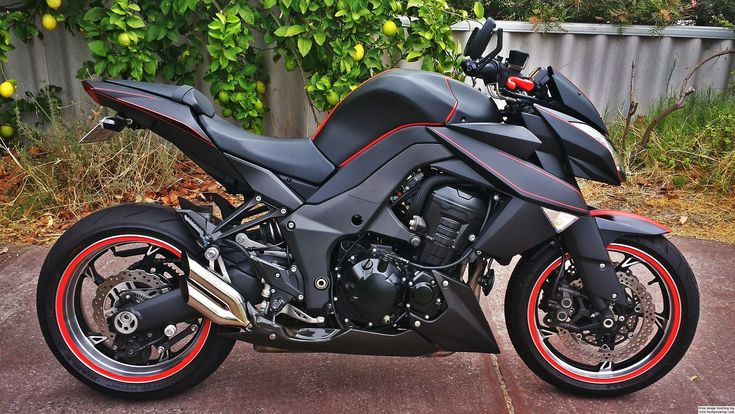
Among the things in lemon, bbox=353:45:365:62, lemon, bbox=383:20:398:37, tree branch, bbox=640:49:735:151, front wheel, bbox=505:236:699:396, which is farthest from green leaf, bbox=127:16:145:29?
tree branch, bbox=640:49:735:151

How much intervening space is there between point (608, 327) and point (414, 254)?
2.80ft

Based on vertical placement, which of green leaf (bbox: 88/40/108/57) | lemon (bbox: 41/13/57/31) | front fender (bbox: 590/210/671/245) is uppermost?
lemon (bbox: 41/13/57/31)

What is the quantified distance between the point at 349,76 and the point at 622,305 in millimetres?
2584

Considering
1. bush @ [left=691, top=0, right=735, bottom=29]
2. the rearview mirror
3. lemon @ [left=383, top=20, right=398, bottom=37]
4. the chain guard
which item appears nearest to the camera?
the rearview mirror

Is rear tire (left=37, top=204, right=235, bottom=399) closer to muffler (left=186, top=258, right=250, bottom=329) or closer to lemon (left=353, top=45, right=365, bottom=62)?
muffler (left=186, top=258, right=250, bottom=329)

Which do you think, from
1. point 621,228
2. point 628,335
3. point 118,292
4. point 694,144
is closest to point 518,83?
point 621,228

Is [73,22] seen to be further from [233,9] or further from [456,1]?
[456,1]

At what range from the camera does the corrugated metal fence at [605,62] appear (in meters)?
5.56

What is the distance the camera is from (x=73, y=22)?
511 cm

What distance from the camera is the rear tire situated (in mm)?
2691

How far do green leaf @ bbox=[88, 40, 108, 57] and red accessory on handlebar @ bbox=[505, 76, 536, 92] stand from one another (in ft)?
10.5

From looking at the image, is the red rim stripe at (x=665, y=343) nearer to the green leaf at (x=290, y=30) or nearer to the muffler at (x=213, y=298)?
the muffler at (x=213, y=298)

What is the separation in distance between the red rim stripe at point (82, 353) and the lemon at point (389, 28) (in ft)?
8.01

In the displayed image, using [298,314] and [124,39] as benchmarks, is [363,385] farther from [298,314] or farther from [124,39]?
[124,39]
